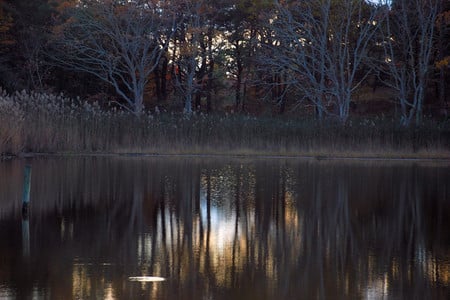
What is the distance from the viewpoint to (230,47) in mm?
52281

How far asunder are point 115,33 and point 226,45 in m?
10.7

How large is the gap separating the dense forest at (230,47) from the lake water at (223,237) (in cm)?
1583

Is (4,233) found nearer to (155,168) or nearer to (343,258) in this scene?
(343,258)

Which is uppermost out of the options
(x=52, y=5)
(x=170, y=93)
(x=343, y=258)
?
(x=52, y=5)

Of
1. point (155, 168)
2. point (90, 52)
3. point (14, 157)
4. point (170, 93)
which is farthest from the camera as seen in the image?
point (170, 93)

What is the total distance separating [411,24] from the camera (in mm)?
41125

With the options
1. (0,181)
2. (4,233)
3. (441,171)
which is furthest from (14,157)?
(4,233)

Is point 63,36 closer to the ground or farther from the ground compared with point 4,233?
farther from the ground

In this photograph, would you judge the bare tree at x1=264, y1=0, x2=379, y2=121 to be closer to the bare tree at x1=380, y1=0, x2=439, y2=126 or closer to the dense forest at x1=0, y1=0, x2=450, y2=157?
the dense forest at x1=0, y1=0, x2=450, y2=157

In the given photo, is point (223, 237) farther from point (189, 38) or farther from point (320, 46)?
point (189, 38)

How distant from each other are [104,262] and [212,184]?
33.2ft

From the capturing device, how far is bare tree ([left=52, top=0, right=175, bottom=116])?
41625mm

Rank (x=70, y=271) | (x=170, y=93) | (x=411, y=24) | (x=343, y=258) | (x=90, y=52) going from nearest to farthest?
(x=70, y=271) < (x=343, y=258) < (x=411, y=24) < (x=90, y=52) < (x=170, y=93)

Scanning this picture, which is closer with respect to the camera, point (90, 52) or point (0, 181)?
point (0, 181)
